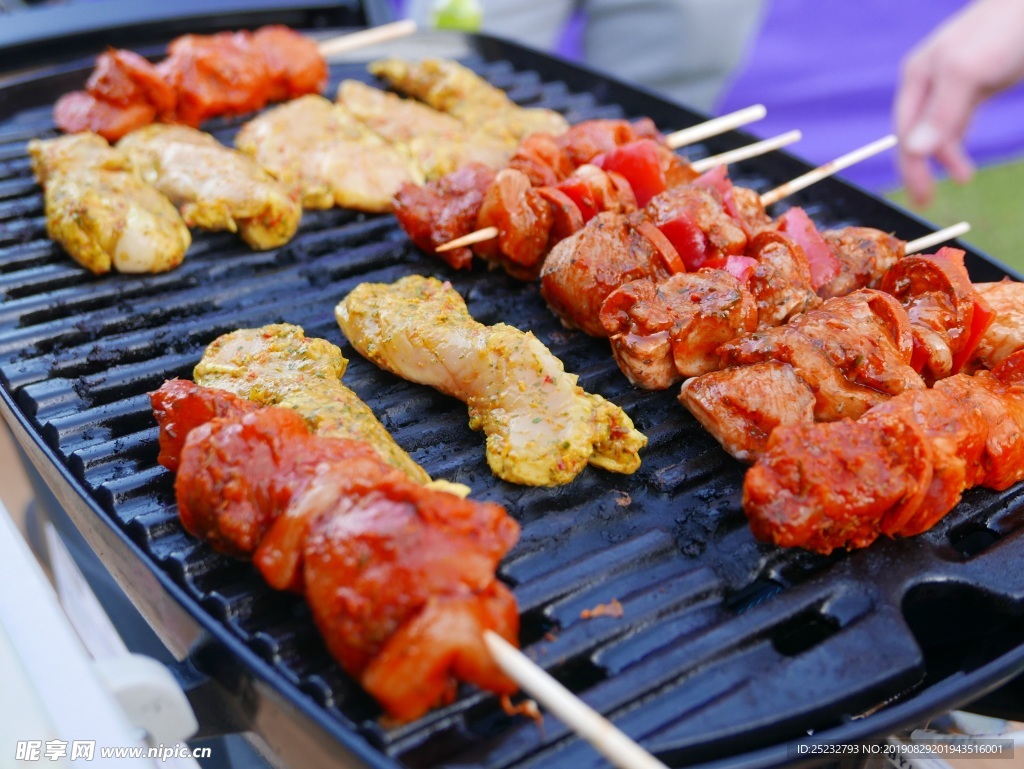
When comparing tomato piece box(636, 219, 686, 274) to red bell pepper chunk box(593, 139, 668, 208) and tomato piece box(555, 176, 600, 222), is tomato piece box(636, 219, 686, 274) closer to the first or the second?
tomato piece box(555, 176, 600, 222)

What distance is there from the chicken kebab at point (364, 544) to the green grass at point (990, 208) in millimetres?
7778

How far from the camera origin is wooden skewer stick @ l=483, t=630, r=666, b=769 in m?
1.69

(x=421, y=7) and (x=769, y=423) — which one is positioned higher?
(x=421, y=7)

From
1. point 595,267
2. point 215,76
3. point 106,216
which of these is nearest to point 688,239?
point 595,267

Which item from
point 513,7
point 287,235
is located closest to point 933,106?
point 287,235

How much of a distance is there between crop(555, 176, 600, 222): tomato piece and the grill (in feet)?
1.37

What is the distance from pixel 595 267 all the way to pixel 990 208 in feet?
24.4

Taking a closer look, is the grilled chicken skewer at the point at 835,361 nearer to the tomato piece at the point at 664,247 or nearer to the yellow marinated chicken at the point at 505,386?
the yellow marinated chicken at the point at 505,386

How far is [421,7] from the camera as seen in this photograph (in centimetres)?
680

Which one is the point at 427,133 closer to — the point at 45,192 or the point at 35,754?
the point at 45,192

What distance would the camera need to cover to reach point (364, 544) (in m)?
2.03

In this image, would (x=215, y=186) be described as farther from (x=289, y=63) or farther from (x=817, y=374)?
(x=817, y=374)

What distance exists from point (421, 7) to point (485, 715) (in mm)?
5932

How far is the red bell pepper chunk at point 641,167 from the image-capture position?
3.70 m
